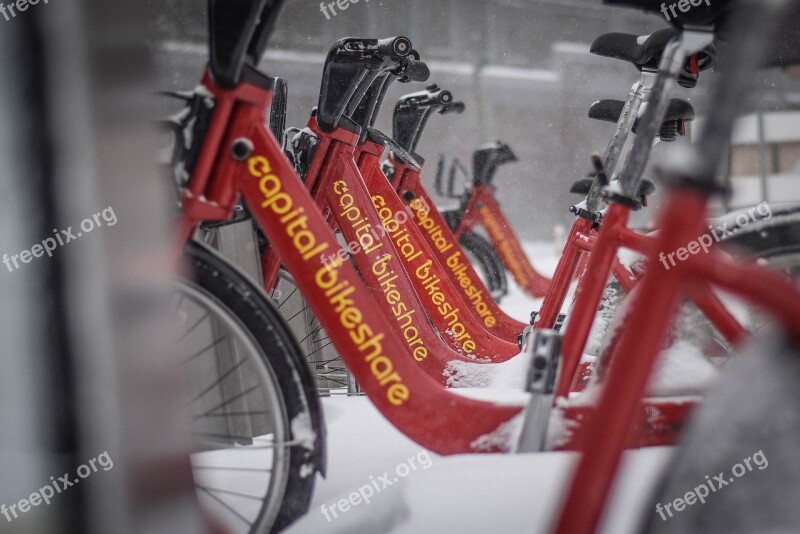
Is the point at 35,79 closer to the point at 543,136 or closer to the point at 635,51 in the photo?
the point at 635,51

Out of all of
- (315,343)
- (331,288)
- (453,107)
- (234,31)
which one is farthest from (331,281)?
(453,107)

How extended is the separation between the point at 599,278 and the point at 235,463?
0.93 m

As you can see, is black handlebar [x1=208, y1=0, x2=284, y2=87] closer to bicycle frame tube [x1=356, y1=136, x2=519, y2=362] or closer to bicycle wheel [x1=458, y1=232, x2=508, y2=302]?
bicycle frame tube [x1=356, y1=136, x2=519, y2=362]

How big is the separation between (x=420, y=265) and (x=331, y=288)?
4.36 feet

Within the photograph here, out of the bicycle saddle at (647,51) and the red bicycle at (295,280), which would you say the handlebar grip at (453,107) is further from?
the red bicycle at (295,280)

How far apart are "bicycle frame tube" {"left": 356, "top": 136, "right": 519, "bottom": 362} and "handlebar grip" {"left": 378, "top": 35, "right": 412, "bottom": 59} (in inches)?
24.0

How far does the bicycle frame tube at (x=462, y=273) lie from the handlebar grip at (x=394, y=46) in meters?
1.14

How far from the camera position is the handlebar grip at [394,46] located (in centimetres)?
189

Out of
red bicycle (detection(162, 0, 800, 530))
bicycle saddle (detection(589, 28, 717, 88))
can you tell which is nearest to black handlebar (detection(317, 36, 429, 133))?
bicycle saddle (detection(589, 28, 717, 88))

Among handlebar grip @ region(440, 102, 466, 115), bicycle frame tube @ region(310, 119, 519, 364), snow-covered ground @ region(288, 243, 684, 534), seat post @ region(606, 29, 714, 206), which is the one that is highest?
seat post @ region(606, 29, 714, 206)

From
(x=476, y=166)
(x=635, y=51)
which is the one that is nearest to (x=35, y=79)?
(x=635, y=51)

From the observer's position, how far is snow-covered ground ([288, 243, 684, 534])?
48.7 inches

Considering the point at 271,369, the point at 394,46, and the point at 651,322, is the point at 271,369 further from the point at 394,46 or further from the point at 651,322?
the point at 394,46

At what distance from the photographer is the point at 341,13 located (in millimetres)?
3973
